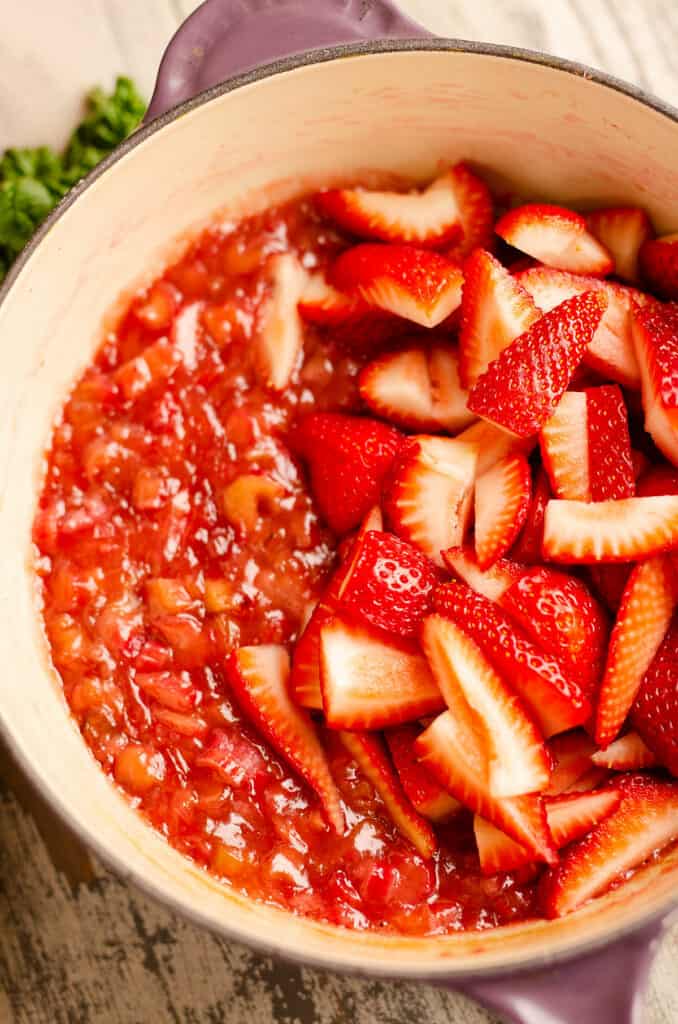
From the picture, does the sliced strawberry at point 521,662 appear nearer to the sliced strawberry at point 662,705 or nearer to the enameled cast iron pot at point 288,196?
the sliced strawberry at point 662,705

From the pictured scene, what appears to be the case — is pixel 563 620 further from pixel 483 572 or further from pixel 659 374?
pixel 659 374

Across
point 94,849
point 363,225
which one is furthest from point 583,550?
point 94,849

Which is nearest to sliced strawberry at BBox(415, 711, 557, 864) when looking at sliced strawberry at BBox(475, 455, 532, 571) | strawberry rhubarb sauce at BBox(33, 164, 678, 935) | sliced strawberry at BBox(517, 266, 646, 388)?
strawberry rhubarb sauce at BBox(33, 164, 678, 935)

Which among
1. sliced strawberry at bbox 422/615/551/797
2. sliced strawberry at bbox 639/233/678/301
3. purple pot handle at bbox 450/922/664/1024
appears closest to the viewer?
purple pot handle at bbox 450/922/664/1024

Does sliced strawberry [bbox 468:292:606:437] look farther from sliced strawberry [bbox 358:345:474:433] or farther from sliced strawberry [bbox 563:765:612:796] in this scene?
sliced strawberry [bbox 563:765:612:796]

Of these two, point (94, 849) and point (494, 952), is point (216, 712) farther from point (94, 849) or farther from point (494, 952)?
point (494, 952)

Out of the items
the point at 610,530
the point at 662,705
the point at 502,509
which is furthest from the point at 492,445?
the point at 662,705

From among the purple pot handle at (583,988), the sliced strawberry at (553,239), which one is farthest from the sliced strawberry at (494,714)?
the sliced strawberry at (553,239)
